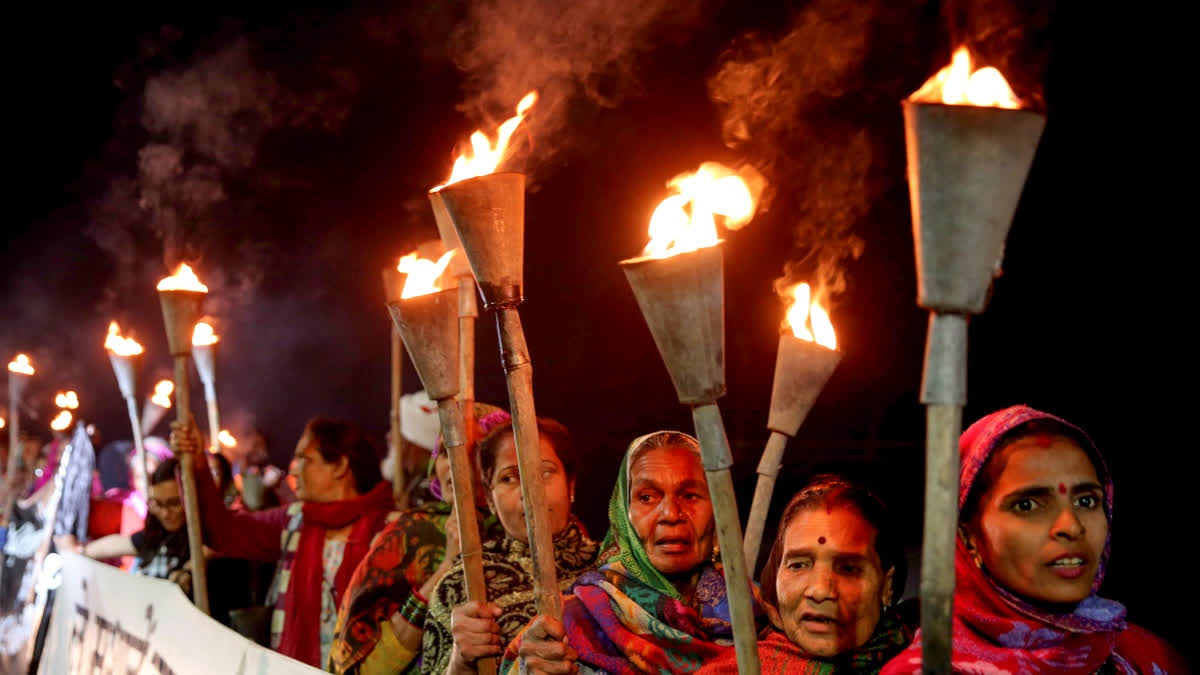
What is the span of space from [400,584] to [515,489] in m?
1.09

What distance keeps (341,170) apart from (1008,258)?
8293 millimetres

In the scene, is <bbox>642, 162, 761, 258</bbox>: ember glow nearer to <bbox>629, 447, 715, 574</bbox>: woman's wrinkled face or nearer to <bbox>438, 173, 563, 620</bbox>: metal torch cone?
<bbox>438, 173, 563, 620</bbox>: metal torch cone

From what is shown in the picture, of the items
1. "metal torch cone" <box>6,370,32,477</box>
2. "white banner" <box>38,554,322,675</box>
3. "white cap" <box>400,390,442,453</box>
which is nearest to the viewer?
"white banner" <box>38,554,322,675</box>

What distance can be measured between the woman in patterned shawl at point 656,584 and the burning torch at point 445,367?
42 cm

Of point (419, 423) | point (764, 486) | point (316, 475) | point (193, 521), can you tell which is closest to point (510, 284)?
point (764, 486)

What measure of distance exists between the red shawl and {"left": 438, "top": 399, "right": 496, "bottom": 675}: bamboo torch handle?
9.23 ft

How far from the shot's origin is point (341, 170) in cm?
1163

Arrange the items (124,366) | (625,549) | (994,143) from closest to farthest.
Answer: (994,143) → (625,549) → (124,366)

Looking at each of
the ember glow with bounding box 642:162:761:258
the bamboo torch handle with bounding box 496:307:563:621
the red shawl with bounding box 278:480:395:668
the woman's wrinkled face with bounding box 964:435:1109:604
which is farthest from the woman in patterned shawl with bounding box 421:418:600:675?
the red shawl with bounding box 278:480:395:668

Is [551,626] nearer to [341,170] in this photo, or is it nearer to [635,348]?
[635,348]

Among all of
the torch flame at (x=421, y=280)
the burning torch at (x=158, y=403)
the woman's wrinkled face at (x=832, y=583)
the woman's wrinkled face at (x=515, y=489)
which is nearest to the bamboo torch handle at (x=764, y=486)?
the woman's wrinkled face at (x=832, y=583)

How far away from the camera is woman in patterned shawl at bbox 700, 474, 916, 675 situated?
2.74 m

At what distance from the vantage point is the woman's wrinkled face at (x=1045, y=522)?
2.40 meters

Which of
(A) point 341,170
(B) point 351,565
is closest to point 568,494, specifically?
(B) point 351,565
